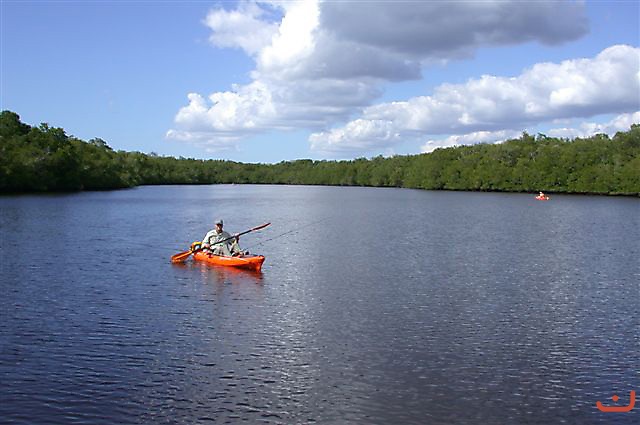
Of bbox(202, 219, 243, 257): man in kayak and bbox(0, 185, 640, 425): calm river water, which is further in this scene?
bbox(202, 219, 243, 257): man in kayak

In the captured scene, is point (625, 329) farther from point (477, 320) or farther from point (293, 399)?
point (293, 399)

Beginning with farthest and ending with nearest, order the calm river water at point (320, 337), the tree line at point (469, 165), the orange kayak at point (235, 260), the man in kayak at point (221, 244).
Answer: the tree line at point (469, 165) < the man in kayak at point (221, 244) < the orange kayak at point (235, 260) < the calm river water at point (320, 337)

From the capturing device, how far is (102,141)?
187000mm

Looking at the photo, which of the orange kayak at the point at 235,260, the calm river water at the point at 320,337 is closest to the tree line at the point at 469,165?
the calm river water at the point at 320,337

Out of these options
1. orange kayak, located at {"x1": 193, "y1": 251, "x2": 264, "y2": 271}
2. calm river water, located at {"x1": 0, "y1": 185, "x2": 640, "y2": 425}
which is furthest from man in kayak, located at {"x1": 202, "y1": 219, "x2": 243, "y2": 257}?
calm river water, located at {"x1": 0, "y1": 185, "x2": 640, "y2": 425}

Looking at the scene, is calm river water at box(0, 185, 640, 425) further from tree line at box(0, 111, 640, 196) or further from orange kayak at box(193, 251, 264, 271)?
tree line at box(0, 111, 640, 196)

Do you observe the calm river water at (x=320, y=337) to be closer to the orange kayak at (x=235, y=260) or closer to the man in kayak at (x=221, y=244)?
the orange kayak at (x=235, y=260)

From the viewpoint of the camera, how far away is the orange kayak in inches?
1053

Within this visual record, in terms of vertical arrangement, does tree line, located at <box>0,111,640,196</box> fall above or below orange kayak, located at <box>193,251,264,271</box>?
above

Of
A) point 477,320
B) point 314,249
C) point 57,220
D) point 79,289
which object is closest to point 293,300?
point 477,320

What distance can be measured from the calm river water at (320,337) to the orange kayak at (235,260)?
59 cm

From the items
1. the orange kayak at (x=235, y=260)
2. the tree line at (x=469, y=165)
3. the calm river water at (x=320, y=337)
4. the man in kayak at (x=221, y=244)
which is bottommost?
the calm river water at (x=320, y=337)

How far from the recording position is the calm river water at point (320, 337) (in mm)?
11922

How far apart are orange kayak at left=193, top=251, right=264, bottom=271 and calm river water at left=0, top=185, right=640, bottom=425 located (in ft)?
1.92
